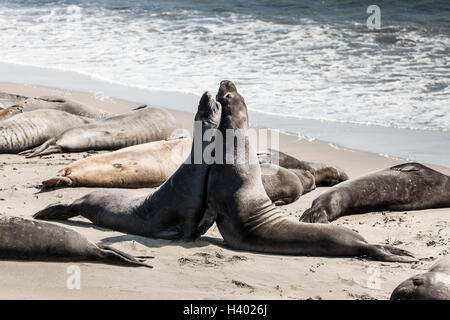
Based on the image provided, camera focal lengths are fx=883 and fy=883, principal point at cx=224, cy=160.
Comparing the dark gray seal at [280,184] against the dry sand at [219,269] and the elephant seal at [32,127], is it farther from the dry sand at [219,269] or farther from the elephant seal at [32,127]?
the elephant seal at [32,127]

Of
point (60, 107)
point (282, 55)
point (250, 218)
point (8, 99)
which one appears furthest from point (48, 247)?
point (282, 55)

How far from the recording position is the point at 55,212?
6.46 m

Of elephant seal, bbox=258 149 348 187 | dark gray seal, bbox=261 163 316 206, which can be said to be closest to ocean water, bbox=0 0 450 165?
elephant seal, bbox=258 149 348 187

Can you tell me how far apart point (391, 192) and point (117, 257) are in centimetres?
289

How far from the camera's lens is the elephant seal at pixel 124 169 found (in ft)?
24.6

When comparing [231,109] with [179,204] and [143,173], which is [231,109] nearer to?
[179,204]

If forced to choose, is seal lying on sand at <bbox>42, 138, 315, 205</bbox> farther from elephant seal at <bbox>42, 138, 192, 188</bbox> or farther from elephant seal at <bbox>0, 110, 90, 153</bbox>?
elephant seal at <bbox>0, 110, 90, 153</bbox>

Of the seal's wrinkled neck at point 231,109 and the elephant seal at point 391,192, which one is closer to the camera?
the seal's wrinkled neck at point 231,109

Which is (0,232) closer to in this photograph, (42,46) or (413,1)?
(42,46)

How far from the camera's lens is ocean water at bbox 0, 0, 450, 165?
1018 cm

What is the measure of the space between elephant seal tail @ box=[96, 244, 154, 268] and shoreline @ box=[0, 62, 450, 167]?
4124mm

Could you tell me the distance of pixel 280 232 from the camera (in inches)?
232

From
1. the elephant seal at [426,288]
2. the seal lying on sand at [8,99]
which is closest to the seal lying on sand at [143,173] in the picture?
the elephant seal at [426,288]

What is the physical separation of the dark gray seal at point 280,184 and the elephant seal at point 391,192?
0.42 metres
